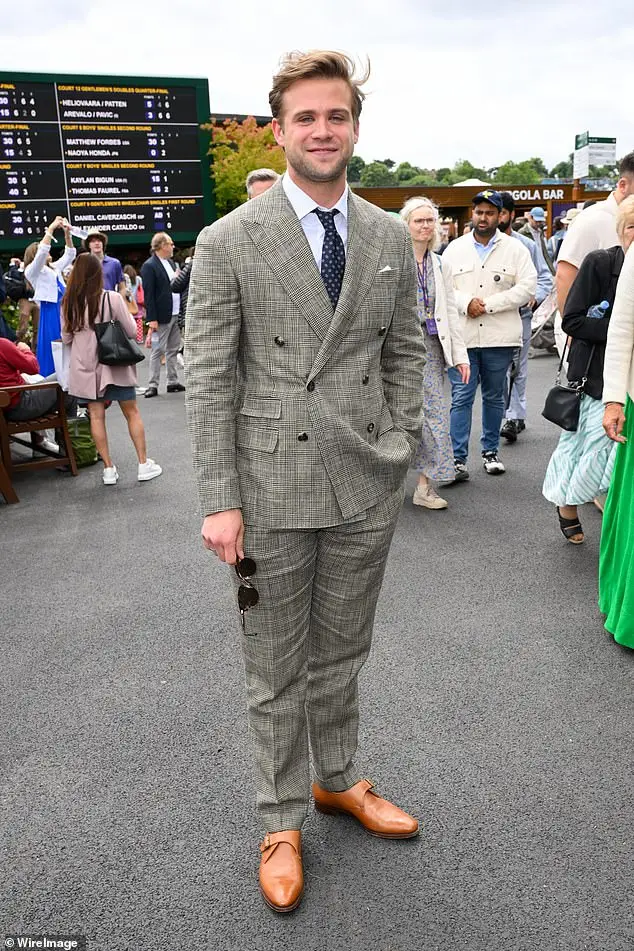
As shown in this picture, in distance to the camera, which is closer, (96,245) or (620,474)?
(620,474)

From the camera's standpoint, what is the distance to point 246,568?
1965 mm

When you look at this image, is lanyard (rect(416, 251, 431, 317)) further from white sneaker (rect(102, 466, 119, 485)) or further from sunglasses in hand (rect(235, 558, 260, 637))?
sunglasses in hand (rect(235, 558, 260, 637))

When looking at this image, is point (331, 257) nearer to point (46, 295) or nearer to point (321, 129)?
point (321, 129)

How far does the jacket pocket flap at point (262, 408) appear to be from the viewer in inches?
75.2

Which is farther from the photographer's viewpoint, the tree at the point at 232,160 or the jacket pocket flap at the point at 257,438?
the tree at the point at 232,160

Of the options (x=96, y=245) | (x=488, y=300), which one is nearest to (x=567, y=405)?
(x=488, y=300)

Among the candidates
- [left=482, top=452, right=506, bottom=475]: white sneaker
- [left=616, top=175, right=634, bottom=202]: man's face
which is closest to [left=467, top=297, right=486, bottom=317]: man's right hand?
[left=482, top=452, right=506, bottom=475]: white sneaker

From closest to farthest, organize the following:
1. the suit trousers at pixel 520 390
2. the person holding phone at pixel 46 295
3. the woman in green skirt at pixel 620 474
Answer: the woman in green skirt at pixel 620 474
the suit trousers at pixel 520 390
the person holding phone at pixel 46 295

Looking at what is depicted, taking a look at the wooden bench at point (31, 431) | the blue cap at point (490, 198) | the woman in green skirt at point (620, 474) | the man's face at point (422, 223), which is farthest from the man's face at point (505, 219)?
the wooden bench at point (31, 431)

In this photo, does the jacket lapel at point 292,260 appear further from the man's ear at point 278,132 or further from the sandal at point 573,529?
the sandal at point 573,529

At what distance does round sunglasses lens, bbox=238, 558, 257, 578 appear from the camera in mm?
1961

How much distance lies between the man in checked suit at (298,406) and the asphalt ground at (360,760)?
27cm

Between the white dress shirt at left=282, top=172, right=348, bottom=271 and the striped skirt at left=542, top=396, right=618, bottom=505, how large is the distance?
240 cm

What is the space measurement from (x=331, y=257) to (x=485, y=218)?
4015 mm
